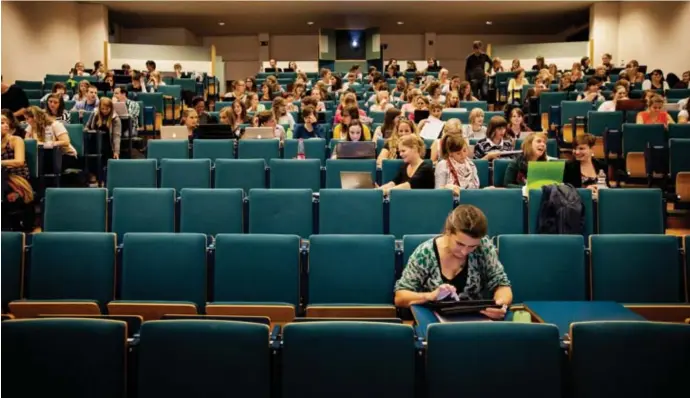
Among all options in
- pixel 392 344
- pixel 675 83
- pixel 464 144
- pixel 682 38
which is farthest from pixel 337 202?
pixel 682 38

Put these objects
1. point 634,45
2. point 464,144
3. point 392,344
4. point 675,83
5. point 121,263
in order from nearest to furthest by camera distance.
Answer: point 392,344
point 121,263
point 464,144
point 675,83
point 634,45

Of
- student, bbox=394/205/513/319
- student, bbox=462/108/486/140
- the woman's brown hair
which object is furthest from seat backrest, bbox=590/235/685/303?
student, bbox=462/108/486/140

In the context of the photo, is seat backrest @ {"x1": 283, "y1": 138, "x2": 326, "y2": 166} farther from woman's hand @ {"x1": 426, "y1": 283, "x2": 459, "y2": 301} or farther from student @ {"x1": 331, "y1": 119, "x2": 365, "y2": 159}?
woman's hand @ {"x1": 426, "y1": 283, "x2": 459, "y2": 301}

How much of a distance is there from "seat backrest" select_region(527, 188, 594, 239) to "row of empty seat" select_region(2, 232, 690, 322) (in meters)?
0.91

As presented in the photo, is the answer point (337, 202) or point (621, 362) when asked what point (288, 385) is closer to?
point (621, 362)

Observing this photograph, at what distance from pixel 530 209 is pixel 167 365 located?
3.01 m

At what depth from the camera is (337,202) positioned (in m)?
4.95

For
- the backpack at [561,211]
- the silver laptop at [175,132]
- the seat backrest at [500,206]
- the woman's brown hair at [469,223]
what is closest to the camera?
the woman's brown hair at [469,223]

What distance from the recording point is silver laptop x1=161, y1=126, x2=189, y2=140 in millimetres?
7969

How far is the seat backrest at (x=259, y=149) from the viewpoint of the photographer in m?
7.09

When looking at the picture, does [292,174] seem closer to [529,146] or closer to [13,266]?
[529,146]

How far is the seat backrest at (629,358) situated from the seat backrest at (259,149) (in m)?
4.76

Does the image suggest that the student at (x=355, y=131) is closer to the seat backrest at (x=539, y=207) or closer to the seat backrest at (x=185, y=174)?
the seat backrest at (x=185, y=174)

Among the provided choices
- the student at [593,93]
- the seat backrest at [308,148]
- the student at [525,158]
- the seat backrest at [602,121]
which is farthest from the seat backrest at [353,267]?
the student at [593,93]
